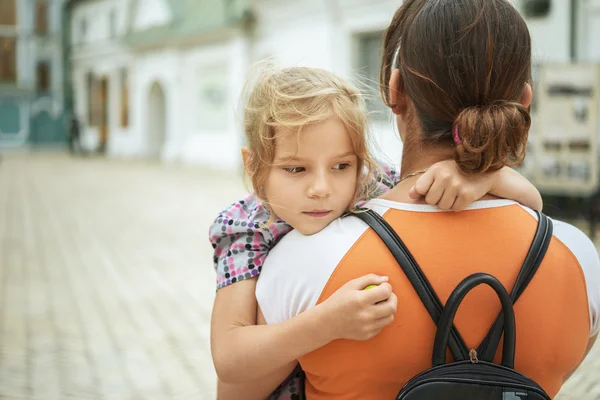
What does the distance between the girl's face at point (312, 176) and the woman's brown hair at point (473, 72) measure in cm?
18

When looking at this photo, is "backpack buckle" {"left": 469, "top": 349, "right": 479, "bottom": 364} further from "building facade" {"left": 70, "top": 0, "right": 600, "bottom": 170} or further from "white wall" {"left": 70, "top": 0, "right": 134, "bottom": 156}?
"white wall" {"left": 70, "top": 0, "right": 134, "bottom": 156}

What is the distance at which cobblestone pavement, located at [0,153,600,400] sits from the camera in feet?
13.0

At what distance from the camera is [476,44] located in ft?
3.94

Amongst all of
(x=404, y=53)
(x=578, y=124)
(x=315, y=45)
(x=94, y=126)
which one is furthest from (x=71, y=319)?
(x=94, y=126)

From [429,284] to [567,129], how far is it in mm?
7849

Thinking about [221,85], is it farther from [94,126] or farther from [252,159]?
[252,159]

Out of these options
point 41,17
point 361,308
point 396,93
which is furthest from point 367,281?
point 41,17

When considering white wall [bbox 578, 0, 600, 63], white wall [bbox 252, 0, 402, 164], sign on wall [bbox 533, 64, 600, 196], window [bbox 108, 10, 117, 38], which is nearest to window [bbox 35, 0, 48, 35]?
window [bbox 108, 10, 117, 38]

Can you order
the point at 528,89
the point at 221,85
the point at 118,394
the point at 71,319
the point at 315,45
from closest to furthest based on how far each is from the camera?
the point at 528,89 → the point at 118,394 → the point at 71,319 → the point at 315,45 → the point at 221,85

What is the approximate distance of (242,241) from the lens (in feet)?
4.61

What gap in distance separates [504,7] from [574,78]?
782 centimetres

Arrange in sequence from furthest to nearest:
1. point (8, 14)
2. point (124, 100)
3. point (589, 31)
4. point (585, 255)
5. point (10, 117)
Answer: point (8, 14)
point (10, 117)
point (124, 100)
point (589, 31)
point (585, 255)

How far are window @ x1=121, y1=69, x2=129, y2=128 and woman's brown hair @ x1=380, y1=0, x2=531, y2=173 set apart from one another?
30.7 m

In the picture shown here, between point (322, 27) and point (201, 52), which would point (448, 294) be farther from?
point (201, 52)
